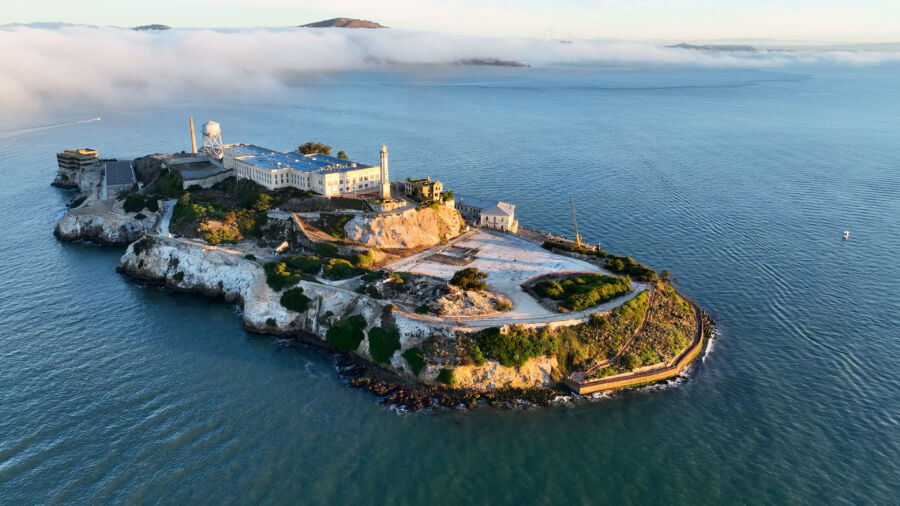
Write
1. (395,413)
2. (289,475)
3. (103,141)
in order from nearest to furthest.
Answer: (289,475), (395,413), (103,141)

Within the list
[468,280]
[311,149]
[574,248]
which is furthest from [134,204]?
[574,248]

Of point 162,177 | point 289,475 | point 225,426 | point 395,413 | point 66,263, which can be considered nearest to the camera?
point 289,475

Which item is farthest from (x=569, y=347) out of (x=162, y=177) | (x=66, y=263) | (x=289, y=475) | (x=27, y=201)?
(x=27, y=201)

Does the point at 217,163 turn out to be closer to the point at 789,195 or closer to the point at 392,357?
the point at 392,357

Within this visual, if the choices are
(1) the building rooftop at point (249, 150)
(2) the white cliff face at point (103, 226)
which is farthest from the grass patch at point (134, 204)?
(1) the building rooftop at point (249, 150)

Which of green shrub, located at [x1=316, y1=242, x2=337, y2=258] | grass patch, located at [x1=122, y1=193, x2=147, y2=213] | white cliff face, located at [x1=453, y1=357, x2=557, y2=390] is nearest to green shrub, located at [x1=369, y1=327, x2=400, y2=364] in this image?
white cliff face, located at [x1=453, y1=357, x2=557, y2=390]

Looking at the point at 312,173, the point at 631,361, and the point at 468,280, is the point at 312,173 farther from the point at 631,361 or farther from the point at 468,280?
the point at 631,361

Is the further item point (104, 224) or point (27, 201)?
point (27, 201)
